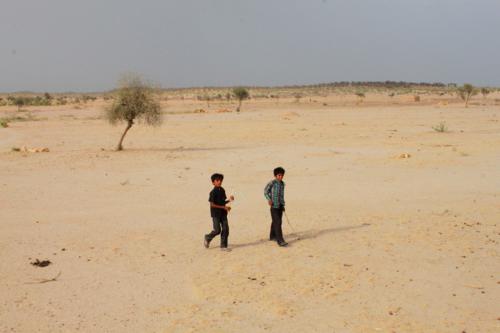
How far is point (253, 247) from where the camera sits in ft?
32.8

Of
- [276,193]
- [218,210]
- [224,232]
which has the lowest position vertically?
[224,232]

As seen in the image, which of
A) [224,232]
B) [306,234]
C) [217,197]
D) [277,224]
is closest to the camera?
[217,197]

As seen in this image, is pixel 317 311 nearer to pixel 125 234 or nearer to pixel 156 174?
pixel 125 234

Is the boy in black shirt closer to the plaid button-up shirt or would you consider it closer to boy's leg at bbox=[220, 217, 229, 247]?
boy's leg at bbox=[220, 217, 229, 247]

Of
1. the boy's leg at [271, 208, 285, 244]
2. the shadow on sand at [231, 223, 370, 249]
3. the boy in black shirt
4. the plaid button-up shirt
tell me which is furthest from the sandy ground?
the plaid button-up shirt

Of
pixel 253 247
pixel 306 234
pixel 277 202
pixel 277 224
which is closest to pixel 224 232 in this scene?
pixel 253 247

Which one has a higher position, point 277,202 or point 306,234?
point 277,202

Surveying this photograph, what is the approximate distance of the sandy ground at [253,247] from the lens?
7.02 metres

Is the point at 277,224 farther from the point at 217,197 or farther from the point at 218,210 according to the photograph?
the point at 217,197

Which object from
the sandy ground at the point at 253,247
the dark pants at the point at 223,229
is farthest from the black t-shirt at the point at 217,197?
the sandy ground at the point at 253,247

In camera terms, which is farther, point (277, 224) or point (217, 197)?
point (277, 224)

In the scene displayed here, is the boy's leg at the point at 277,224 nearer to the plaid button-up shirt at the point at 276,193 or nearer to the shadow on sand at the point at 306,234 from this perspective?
the plaid button-up shirt at the point at 276,193

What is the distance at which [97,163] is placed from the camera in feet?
72.3

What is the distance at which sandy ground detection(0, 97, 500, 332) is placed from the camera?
7016 millimetres
